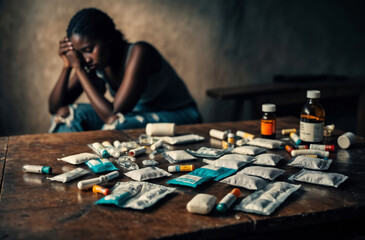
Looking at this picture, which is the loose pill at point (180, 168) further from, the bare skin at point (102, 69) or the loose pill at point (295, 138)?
the bare skin at point (102, 69)

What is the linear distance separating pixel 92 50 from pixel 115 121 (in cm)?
51

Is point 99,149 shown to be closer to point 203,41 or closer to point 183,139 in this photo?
point 183,139

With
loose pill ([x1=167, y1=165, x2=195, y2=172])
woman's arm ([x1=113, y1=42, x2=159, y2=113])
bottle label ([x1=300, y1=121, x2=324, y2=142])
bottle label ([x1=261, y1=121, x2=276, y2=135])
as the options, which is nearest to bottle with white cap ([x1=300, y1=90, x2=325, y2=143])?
bottle label ([x1=300, y1=121, x2=324, y2=142])

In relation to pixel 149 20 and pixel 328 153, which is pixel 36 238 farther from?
pixel 149 20

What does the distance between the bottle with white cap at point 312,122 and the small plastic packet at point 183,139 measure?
0.41 metres

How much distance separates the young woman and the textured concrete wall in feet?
0.52

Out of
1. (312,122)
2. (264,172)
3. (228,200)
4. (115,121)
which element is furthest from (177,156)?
(115,121)

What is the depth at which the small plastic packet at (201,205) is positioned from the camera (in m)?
0.92

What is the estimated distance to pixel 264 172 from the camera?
1.15 metres

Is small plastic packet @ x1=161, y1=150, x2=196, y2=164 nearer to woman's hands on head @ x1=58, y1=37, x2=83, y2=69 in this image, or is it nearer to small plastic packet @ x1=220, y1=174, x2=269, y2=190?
small plastic packet @ x1=220, y1=174, x2=269, y2=190

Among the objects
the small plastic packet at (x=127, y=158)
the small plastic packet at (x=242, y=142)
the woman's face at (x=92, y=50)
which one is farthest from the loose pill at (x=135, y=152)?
the woman's face at (x=92, y=50)

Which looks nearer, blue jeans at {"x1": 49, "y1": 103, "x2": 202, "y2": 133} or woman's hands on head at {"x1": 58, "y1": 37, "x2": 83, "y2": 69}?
blue jeans at {"x1": 49, "y1": 103, "x2": 202, "y2": 133}

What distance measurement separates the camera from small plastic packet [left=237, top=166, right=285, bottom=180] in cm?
114

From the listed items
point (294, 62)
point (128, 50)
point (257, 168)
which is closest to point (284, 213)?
point (257, 168)
